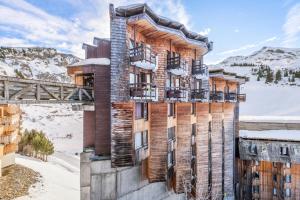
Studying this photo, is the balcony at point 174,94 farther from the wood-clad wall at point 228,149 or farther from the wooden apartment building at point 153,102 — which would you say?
the wood-clad wall at point 228,149

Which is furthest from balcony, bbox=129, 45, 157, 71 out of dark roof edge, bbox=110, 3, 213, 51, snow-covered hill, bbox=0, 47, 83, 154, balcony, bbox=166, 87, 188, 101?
snow-covered hill, bbox=0, 47, 83, 154

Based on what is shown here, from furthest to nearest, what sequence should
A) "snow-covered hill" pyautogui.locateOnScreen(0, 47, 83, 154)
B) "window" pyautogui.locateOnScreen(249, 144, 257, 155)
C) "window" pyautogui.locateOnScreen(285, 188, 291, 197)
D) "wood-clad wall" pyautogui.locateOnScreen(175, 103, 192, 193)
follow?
"snow-covered hill" pyautogui.locateOnScreen(0, 47, 83, 154) → "window" pyautogui.locateOnScreen(249, 144, 257, 155) → "window" pyautogui.locateOnScreen(285, 188, 291, 197) → "wood-clad wall" pyautogui.locateOnScreen(175, 103, 192, 193)

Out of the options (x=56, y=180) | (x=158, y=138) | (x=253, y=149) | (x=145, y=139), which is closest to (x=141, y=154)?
(x=145, y=139)

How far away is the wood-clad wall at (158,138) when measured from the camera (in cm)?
1820

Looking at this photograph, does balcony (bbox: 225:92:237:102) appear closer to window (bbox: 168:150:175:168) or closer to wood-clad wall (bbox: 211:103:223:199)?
wood-clad wall (bbox: 211:103:223:199)

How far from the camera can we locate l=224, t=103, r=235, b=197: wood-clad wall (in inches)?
1091

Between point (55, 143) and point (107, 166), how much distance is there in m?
41.5

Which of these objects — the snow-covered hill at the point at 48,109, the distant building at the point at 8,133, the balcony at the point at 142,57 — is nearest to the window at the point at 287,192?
the balcony at the point at 142,57

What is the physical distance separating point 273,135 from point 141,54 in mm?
22882

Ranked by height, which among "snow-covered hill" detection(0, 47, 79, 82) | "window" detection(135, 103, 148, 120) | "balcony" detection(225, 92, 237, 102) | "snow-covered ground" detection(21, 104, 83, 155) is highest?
"snow-covered hill" detection(0, 47, 79, 82)

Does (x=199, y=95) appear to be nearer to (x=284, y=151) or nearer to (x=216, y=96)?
(x=216, y=96)

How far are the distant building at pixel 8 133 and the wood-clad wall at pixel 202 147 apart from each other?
19.3 metres

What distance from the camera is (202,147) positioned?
24.1 m

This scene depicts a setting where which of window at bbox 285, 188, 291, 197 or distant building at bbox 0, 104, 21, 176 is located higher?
distant building at bbox 0, 104, 21, 176
